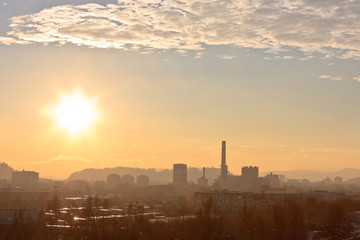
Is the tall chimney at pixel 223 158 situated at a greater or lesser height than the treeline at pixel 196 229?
greater

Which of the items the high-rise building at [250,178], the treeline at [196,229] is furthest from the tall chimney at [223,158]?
the treeline at [196,229]

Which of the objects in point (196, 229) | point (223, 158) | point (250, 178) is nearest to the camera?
point (196, 229)

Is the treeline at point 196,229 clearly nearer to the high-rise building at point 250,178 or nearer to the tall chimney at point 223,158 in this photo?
the tall chimney at point 223,158

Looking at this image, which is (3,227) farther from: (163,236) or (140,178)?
(140,178)

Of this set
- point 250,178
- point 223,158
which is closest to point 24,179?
point 223,158

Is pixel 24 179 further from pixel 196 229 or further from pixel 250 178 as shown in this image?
pixel 196 229

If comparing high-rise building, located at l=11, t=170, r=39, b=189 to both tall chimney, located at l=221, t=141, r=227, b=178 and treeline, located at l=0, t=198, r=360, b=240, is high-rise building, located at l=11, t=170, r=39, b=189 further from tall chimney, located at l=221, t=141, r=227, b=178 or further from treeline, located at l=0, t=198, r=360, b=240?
treeline, located at l=0, t=198, r=360, b=240

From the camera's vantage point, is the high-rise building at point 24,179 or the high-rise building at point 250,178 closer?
the high-rise building at point 250,178

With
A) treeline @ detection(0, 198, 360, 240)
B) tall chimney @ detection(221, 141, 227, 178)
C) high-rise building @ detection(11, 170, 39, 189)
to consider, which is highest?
tall chimney @ detection(221, 141, 227, 178)

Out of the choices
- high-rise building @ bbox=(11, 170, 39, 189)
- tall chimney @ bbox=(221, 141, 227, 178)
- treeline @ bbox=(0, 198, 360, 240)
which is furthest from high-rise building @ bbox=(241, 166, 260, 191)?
treeline @ bbox=(0, 198, 360, 240)

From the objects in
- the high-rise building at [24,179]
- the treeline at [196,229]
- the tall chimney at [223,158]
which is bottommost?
the treeline at [196,229]

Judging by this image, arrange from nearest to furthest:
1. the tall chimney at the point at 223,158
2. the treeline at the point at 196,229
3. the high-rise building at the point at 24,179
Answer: the treeline at the point at 196,229 < the tall chimney at the point at 223,158 < the high-rise building at the point at 24,179

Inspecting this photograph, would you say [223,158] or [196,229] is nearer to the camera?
[196,229]

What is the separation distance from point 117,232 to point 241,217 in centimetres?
1043
